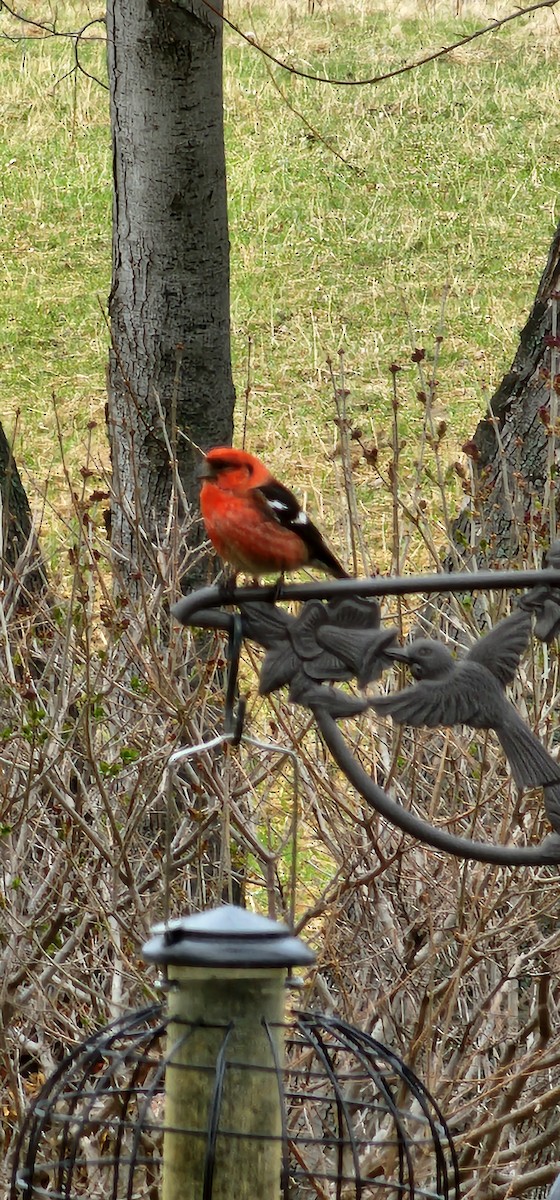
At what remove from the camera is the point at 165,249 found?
19.3 feet

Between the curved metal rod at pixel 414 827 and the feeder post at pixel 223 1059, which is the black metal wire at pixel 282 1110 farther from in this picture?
the curved metal rod at pixel 414 827

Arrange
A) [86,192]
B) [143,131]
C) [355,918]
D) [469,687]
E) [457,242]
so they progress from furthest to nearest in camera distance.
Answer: [86,192]
[457,242]
[143,131]
[355,918]
[469,687]

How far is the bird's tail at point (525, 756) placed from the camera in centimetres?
235

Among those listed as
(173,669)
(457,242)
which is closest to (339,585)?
(173,669)

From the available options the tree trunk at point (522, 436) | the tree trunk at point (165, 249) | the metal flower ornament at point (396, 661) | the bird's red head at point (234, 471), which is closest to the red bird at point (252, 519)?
the bird's red head at point (234, 471)

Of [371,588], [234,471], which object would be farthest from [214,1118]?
[234,471]

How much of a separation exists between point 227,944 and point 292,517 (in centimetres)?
127

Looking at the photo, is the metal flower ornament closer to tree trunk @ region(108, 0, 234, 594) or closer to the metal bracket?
the metal bracket

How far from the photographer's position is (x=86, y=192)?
53.0 ft

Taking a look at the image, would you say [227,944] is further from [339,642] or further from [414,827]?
[339,642]

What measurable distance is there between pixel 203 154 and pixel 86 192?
1085 cm

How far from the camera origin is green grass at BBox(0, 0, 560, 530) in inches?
487

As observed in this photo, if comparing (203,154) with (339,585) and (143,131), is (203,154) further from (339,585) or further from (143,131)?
(339,585)

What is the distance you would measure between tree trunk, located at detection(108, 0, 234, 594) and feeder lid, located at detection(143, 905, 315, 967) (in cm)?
339
